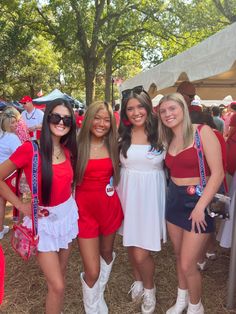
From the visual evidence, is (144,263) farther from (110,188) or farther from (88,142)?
(88,142)

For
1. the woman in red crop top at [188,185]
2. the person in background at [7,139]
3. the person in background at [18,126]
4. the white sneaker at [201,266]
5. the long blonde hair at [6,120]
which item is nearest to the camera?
the woman in red crop top at [188,185]

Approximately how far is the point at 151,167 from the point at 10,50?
54.9 ft

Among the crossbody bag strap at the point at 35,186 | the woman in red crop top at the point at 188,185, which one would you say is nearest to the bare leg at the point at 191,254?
the woman in red crop top at the point at 188,185

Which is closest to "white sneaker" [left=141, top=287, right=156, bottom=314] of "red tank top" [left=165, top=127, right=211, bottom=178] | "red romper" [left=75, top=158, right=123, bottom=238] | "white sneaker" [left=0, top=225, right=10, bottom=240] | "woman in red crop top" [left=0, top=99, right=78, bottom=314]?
"red romper" [left=75, top=158, right=123, bottom=238]

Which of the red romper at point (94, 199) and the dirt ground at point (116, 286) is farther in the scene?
the dirt ground at point (116, 286)

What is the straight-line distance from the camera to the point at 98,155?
113 inches

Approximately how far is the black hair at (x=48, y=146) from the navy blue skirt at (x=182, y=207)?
822 millimetres

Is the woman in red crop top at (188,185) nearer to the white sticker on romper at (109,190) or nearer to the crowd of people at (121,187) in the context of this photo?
the crowd of people at (121,187)

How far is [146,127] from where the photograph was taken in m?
3.00

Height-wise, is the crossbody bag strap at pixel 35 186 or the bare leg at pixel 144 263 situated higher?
the crossbody bag strap at pixel 35 186

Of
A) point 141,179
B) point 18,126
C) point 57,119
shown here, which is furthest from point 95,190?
point 18,126

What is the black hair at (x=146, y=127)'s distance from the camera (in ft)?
9.64

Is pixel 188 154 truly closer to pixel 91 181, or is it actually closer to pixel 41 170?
pixel 91 181

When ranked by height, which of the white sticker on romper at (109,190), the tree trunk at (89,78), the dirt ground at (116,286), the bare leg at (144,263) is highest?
the tree trunk at (89,78)
